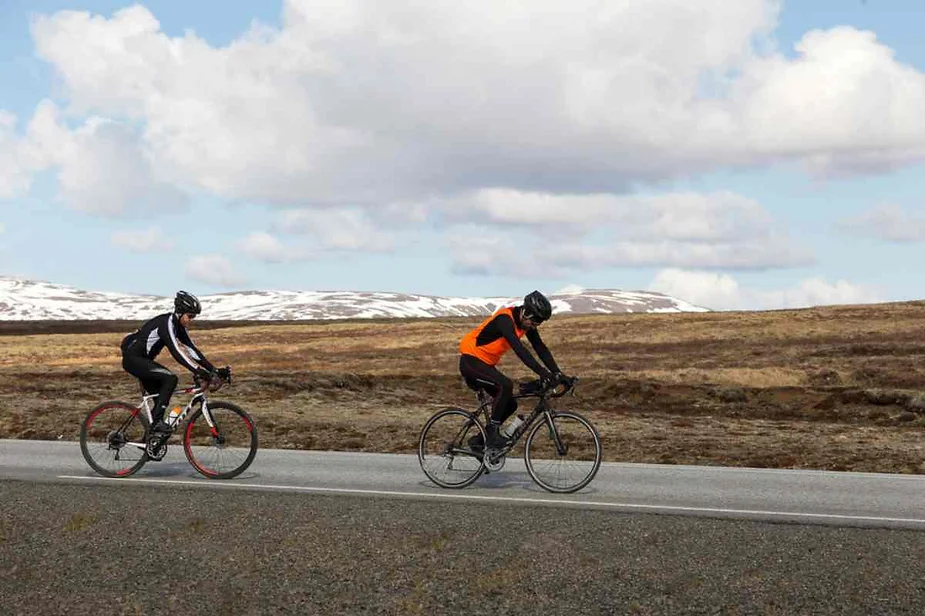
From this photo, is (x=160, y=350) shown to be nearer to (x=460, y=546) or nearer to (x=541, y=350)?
(x=541, y=350)

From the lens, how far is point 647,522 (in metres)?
9.83

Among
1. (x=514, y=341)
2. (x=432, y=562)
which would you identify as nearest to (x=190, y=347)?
(x=514, y=341)

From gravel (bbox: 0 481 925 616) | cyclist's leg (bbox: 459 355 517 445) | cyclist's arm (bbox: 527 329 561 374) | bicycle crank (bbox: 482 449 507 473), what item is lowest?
gravel (bbox: 0 481 925 616)

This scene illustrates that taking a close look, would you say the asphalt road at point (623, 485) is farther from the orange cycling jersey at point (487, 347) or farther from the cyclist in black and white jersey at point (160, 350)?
the orange cycling jersey at point (487, 347)

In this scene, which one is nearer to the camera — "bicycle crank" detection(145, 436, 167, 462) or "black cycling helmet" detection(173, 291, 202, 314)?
"black cycling helmet" detection(173, 291, 202, 314)

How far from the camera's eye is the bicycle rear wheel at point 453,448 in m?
12.0

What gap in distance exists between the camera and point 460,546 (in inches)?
354

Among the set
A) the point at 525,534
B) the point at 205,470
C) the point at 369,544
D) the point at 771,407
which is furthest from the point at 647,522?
the point at 771,407

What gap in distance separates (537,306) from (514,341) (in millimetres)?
482

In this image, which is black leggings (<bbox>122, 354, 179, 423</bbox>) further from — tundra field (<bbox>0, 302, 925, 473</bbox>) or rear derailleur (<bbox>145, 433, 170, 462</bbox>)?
tundra field (<bbox>0, 302, 925, 473</bbox>)

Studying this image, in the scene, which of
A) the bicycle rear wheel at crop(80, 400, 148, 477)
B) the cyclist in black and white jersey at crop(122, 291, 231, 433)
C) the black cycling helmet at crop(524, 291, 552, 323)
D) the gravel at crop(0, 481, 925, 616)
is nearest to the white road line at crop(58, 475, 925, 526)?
the bicycle rear wheel at crop(80, 400, 148, 477)

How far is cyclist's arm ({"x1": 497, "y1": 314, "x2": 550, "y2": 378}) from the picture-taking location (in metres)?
11.0

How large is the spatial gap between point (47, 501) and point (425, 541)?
4919 mm

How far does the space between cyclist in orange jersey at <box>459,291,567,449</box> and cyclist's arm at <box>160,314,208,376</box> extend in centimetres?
358
